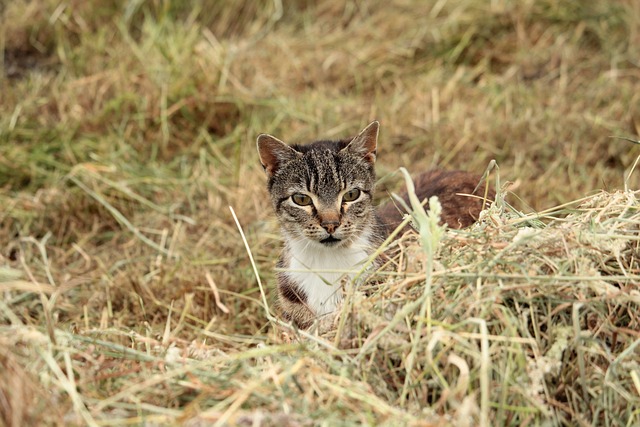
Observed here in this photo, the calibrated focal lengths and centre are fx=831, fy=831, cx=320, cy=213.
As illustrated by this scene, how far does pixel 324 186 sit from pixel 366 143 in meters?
0.36

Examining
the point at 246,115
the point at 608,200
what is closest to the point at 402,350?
the point at 608,200

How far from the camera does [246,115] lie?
638 centimetres

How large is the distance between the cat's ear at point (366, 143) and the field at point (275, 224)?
1.98ft

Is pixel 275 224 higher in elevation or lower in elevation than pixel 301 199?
lower

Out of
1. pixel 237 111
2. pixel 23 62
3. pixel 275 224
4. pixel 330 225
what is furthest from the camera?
pixel 23 62

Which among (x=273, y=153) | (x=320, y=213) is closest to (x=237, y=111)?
(x=273, y=153)

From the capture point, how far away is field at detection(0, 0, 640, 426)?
8.93 feet

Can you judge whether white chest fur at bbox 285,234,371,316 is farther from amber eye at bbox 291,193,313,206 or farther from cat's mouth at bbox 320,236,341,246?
amber eye at bbox 291,193,313,206

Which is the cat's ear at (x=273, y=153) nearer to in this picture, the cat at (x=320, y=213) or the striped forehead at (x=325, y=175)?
the cat at (x=320, y=213)

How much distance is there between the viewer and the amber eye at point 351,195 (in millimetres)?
4215

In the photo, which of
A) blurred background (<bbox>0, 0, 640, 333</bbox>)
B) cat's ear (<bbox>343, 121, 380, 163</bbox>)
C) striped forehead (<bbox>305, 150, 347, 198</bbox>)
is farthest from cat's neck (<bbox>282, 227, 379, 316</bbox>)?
blurred background (<bbox>0, 0, 640, 333</bbox>)

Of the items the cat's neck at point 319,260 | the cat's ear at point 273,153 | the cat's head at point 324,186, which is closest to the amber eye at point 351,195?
the cat's head at point 324,186

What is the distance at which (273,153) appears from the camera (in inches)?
172

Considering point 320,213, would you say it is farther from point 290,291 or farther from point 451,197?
point 451,197
